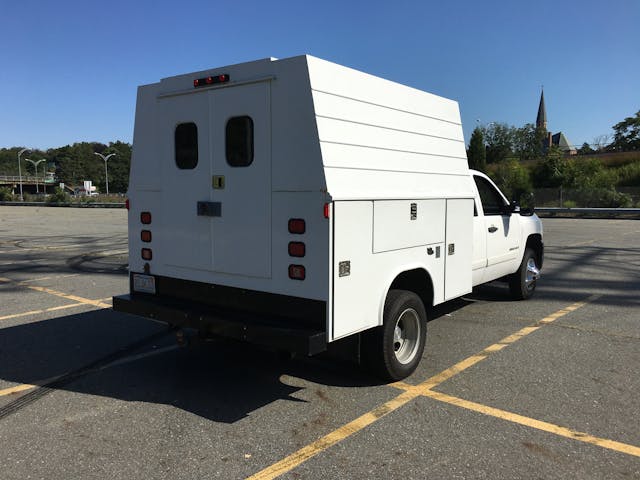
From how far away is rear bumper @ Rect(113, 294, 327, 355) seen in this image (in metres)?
3.70

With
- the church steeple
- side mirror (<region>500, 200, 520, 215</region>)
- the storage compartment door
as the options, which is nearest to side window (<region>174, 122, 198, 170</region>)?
the storage compartment door

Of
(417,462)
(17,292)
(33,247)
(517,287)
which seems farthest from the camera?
(33,247)

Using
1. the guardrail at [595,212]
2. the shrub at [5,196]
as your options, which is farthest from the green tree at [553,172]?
the shrub at [5,196]

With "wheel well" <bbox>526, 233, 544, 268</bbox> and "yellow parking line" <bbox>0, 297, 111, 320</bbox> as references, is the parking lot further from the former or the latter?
"wheel well" <bbox>526, 233, 544, 268</bbox>

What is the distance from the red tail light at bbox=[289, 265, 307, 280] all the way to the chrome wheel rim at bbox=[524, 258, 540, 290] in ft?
16.6

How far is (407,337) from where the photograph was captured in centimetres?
477

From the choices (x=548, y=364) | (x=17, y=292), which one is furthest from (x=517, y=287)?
(x=17, y=292)

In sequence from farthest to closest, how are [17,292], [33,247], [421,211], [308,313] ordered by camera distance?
[33,247]
[17,292]
[421,211]
[308,313]

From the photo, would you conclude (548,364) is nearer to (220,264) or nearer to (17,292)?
(220,264)

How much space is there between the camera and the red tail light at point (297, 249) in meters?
3.85

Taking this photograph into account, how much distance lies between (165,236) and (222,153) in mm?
1048

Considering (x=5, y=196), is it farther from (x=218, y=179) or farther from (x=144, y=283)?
(x=218, y=179)

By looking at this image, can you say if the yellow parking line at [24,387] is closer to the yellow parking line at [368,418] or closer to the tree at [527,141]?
the yellow parking line at [368,418]

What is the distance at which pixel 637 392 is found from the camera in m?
4.36
